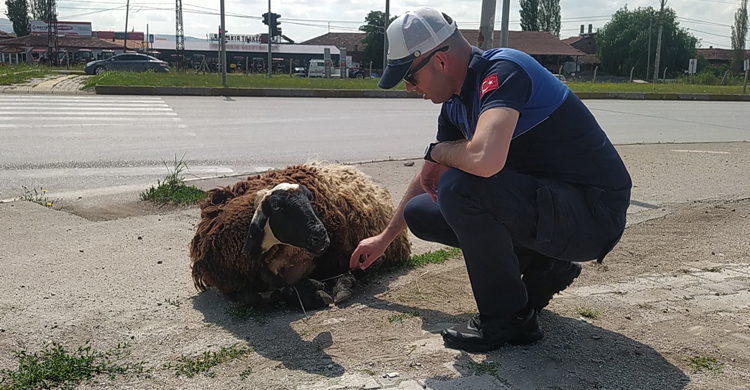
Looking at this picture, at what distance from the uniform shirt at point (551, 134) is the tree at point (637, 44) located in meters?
77.7

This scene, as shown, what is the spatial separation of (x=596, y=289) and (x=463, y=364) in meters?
1.46

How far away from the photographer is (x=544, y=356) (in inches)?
115

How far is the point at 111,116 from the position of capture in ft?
43.9

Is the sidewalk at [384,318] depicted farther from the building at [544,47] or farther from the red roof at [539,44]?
the red roof at [539,44]

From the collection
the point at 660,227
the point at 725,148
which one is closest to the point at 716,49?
the point at 725,148

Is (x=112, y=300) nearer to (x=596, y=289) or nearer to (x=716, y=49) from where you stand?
(x=596, y=289)

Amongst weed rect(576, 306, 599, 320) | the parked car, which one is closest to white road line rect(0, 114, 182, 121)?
weed rect(576, 306, 599, 320)

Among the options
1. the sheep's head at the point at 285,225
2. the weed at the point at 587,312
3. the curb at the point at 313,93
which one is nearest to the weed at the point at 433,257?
the sheep's head at the point at 285,225

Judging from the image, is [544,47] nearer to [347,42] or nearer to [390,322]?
[347,42]

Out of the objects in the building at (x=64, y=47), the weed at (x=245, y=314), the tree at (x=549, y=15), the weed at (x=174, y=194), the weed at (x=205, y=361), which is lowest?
the weed at (x=245, y=314)

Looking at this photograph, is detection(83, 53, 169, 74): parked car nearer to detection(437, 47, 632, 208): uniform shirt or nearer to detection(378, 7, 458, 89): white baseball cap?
detection(378, 7, 458, 89): white baseball cap

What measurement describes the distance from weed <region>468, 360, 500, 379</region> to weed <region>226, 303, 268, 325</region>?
1.18m

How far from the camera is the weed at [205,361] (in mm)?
2830

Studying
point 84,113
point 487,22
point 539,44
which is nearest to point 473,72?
point 487,22
